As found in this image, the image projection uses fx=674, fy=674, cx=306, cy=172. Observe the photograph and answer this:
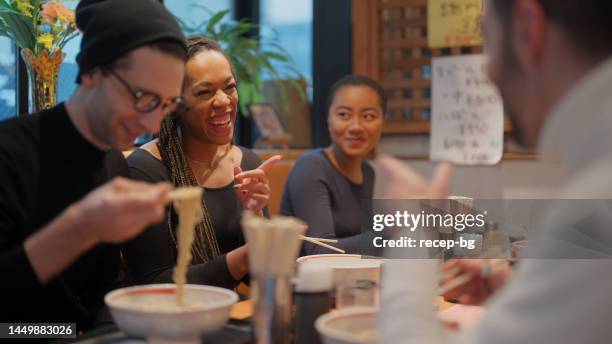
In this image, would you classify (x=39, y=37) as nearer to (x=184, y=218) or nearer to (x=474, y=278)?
(x=184, y=218)

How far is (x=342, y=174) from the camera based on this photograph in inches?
108

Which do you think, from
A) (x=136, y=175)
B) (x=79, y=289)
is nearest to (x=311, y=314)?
(x=79, y=289)

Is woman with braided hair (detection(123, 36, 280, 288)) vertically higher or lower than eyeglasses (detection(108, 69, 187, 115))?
lower

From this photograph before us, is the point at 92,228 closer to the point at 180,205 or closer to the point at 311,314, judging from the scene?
the point at 180,205

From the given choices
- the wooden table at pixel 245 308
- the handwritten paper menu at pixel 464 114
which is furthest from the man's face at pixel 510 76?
the handwritten paper menu at pixel 464 114

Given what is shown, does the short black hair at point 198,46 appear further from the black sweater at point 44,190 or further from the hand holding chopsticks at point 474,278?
the hand holding chopsticks at point 474,278

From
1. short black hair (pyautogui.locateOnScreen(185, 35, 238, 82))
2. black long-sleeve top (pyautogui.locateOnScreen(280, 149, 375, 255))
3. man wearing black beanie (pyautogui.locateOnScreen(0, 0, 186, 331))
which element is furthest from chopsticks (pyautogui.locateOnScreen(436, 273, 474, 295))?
black long-sleeve top (pyautogui.locateOnScreen(280, 149, 375, 255))

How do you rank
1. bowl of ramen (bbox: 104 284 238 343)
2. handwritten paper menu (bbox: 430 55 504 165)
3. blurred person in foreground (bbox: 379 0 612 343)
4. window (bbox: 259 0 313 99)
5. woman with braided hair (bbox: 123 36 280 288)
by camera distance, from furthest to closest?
window (bbox: 259 0 313 99) → handwritten paper menu (bbox: 430 55 504 165) → woman with braided hair (bbox: 123 36 280 288) → bowl of ramen (bbox: 104 284 238 343) → blurred person in foreground (bbox: 379 0 612 343)

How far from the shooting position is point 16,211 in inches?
47.3


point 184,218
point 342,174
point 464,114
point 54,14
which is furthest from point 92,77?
point 464,114

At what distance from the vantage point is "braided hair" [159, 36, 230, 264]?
1843mm

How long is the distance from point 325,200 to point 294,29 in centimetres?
172

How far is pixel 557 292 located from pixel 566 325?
0.13 ft

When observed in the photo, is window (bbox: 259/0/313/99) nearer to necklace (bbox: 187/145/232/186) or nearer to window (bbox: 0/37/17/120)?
window (bbox: 0/37/17/120)
